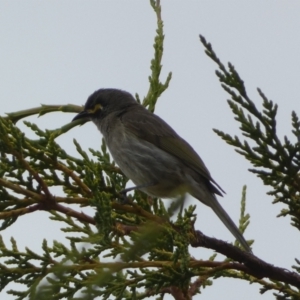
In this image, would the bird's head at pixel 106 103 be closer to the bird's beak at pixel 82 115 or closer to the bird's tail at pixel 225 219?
the bird's beak at pixel 82 115

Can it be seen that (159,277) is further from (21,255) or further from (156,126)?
(156,126)

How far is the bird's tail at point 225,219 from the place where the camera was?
176 inches

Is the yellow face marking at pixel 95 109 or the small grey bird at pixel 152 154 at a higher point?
the yellow face marking at pixel 95 109

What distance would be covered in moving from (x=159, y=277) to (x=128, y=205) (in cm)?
53

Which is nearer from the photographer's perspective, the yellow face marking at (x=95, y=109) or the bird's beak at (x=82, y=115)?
the bird's beak at (x=82, y=115)

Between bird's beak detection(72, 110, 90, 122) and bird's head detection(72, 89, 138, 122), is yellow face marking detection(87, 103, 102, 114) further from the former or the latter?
bird's beak detection(72, 110, 90, 122)

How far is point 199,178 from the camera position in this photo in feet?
19.6

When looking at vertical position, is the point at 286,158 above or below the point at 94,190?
below

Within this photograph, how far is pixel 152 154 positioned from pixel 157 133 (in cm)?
37

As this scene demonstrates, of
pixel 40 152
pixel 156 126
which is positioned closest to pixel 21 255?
pixel 40 152

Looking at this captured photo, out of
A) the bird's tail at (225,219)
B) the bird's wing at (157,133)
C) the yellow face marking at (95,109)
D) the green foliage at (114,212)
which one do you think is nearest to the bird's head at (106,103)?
the yellow face marking at (95,109)

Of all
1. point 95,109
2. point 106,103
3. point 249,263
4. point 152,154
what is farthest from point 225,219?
point 106,103

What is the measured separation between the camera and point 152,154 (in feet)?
20.8

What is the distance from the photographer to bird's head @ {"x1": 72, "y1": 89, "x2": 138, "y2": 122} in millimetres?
6969
